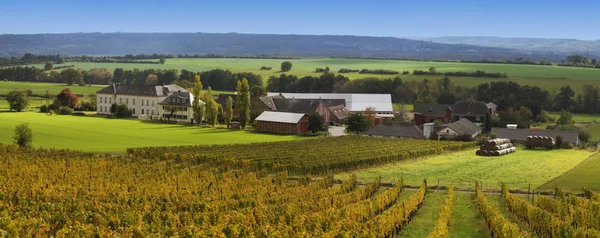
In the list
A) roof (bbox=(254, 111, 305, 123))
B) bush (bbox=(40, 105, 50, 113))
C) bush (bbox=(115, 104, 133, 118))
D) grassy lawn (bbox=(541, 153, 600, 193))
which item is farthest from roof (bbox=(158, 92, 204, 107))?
grassy lawn (bbox=(541, 153, 600, 193))

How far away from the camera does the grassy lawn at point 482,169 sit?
45.3 m

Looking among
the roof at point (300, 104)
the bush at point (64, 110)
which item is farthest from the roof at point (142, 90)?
the roof at point (300, 104)

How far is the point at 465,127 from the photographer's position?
80562 mm

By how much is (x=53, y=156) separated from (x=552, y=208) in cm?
3404

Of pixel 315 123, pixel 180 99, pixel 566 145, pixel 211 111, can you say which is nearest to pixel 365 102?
pixel 315 123

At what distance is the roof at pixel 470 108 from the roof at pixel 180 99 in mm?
34059

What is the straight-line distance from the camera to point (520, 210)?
32.1m

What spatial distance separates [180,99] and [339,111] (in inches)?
863

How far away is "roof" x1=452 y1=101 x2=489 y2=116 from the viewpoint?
9075 cm

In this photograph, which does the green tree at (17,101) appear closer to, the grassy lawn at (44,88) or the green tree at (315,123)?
the grassy lawn at (44,88)

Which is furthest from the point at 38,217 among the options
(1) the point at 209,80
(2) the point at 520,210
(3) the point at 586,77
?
(3) the point at 586,77

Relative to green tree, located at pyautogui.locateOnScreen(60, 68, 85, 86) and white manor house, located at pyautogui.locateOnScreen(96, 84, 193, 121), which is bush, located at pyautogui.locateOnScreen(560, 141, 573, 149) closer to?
white manor house, located at pyautogui.locateOnScreen(96, 84, 193, 121)

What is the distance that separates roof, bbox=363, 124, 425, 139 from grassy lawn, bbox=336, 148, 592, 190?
12019 millimetres

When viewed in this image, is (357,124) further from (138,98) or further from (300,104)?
(138,98)
